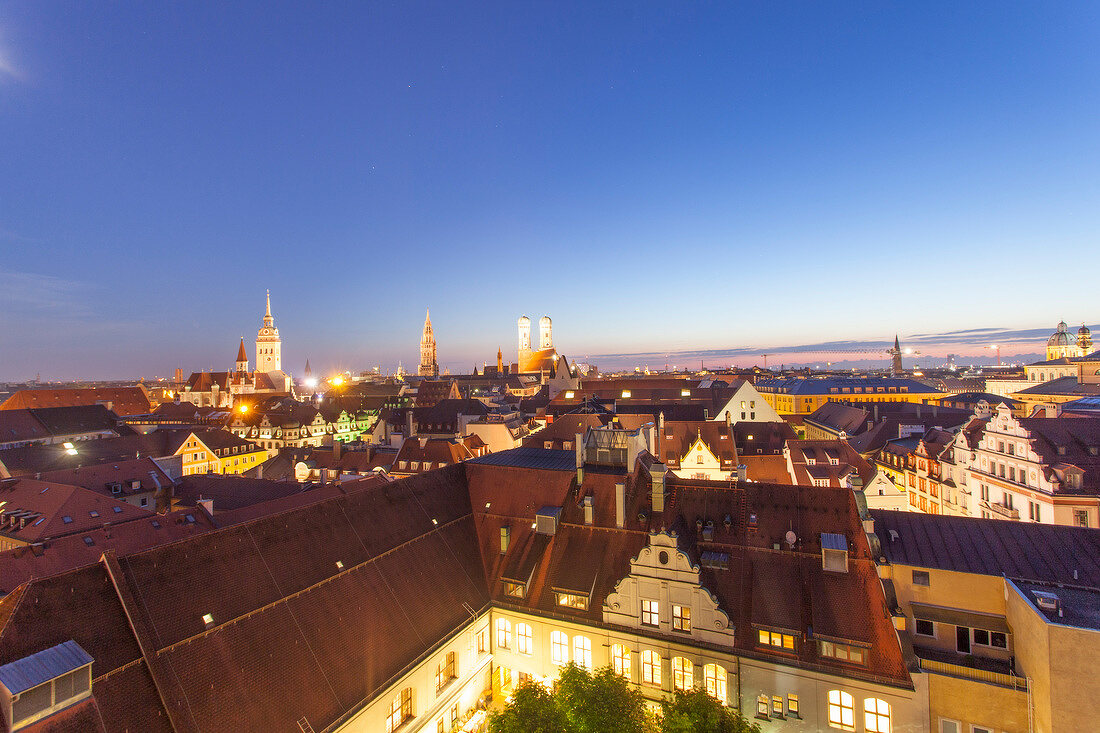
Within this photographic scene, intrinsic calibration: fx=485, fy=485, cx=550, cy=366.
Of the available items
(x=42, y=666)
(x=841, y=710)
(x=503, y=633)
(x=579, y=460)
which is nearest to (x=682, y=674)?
(x=841, y=710)

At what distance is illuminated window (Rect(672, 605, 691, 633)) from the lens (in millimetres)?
20547

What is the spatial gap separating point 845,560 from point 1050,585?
705cm

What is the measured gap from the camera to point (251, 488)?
44406mm

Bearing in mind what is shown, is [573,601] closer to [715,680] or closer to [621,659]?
[621,659]

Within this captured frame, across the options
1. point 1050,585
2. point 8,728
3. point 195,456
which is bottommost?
point 195,456

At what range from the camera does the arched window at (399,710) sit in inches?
713

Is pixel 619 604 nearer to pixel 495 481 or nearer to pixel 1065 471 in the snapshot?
pixel 495 481

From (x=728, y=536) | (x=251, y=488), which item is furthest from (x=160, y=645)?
(x=251, y=488)

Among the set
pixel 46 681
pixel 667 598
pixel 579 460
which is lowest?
pixel 667 598

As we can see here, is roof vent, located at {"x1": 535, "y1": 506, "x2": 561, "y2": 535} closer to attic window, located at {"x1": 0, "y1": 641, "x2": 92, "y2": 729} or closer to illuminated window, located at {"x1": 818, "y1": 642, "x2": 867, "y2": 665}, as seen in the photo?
illuminated window, located at {"x1": 818, "y1": 642, "x2": 867, "y2": 665}

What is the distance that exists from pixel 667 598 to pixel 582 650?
4994 millimetres

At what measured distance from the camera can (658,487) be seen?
2445cm

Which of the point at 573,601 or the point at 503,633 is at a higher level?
the point at 573,601

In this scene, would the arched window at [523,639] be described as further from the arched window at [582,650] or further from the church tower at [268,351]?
the church tower at [268,351]
